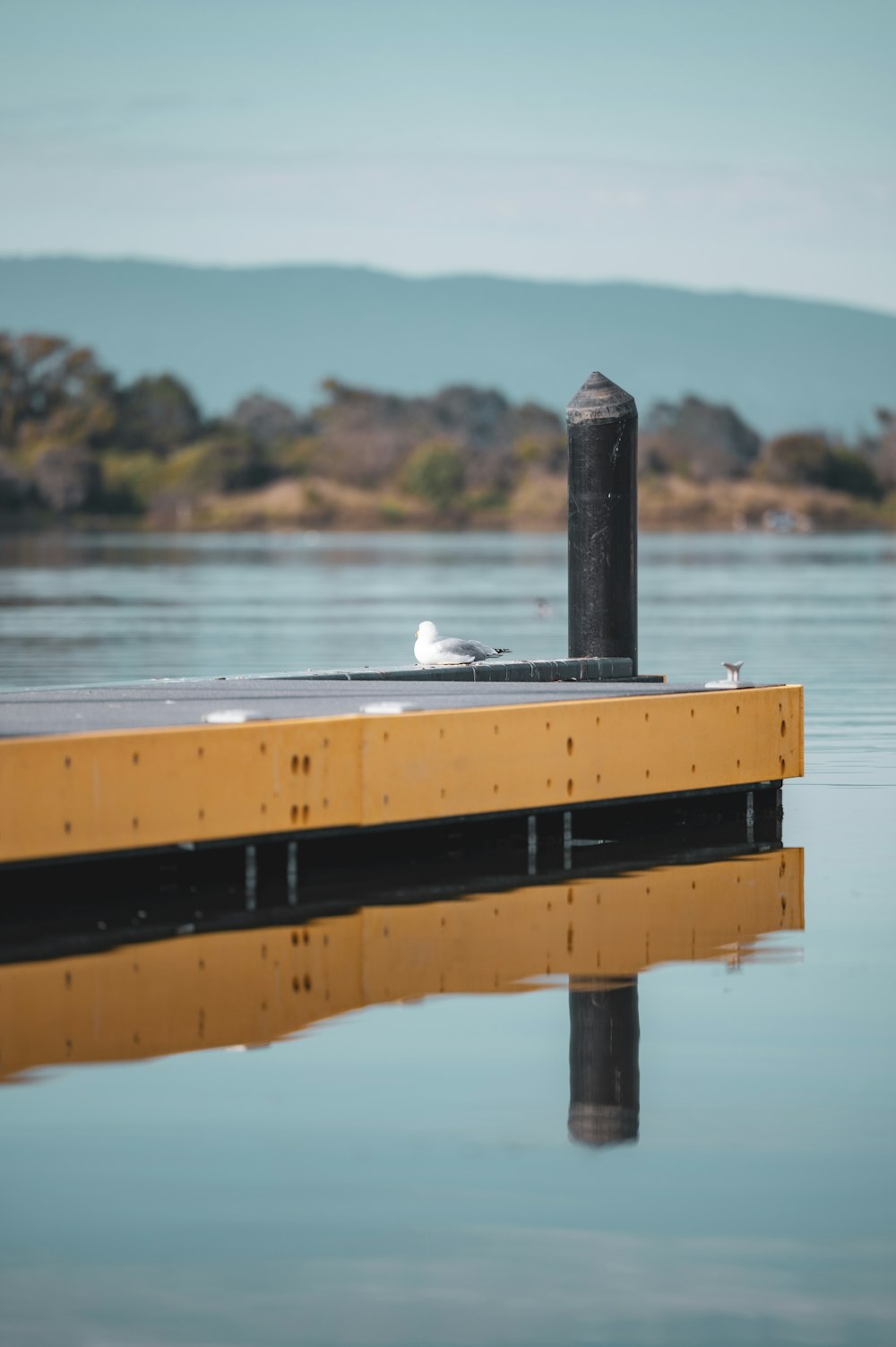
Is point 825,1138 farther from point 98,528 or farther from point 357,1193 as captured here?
point 98,528

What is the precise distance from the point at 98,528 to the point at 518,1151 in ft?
575

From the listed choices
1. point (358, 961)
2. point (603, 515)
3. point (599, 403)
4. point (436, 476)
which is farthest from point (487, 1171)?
point (436, 476)

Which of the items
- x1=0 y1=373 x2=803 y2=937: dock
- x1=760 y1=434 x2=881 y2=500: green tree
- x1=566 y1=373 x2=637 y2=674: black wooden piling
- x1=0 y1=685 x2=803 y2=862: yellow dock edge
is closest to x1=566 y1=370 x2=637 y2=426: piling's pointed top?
x1=566 y1=373 x2=637 y2=674: black wooden piling

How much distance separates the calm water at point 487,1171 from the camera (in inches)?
258

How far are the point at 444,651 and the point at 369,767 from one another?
20.0ft

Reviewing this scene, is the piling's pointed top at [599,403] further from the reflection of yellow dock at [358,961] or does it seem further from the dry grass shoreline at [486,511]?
the dry grass shoreline at [486,511]

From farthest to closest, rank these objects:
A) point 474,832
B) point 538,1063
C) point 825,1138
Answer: point 474,832, point 538,1063, point 825,1138

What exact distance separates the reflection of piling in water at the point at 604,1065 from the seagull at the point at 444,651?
934 cm

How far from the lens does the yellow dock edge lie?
42.3 ft

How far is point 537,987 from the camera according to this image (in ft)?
35.9

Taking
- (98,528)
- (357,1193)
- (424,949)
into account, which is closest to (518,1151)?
(357,1193)

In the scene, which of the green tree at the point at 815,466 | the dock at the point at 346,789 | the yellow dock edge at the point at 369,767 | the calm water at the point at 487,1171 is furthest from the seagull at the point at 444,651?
the green tree at the point at 815,466

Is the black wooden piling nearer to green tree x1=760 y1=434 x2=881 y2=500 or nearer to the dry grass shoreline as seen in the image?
the dry grass shoreline

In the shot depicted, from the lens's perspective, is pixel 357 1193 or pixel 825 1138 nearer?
pixel 357 1193
